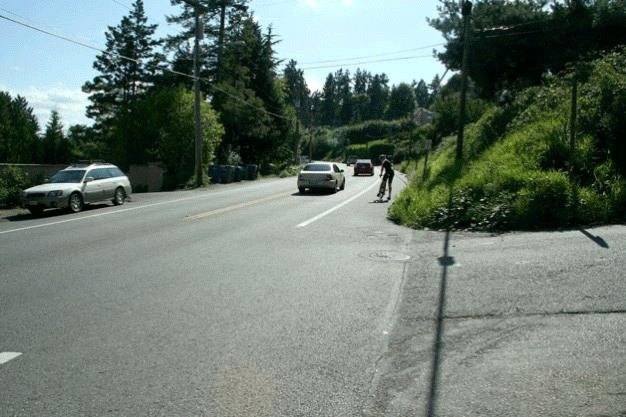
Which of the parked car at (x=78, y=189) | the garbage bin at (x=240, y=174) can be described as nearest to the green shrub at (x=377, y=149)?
the garbage bin at (x=240, y=174)

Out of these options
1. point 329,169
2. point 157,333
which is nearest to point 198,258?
point 157,333

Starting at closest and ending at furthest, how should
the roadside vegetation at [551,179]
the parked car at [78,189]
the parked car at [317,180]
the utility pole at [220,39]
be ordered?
the roadside vegetation at [551,179] → the parked car at [78,189] → the parked car at [317,180] → the utility pole at [220,39]

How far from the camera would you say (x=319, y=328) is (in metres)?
5.37

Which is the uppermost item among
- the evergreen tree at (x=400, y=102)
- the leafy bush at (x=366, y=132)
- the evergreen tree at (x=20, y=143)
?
the evergreen tree at (x=400, y=102)

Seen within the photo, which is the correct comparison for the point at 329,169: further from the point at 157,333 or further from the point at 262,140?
the point at 262,140

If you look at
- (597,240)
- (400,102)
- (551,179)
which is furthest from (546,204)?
(400,102)

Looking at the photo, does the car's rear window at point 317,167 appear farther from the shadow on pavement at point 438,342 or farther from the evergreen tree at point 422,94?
the evergreen tree at point 422,94

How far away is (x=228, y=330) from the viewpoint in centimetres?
531

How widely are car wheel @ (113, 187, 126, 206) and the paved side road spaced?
15340 millimetres

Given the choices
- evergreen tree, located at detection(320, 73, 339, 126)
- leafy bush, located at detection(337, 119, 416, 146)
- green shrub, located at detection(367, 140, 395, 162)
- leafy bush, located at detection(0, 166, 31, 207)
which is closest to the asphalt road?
leafy bush, located at detection(0, 166, 31, 207)

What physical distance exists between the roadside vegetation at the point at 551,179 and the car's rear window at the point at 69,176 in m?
11.4

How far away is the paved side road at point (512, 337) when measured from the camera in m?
3.72

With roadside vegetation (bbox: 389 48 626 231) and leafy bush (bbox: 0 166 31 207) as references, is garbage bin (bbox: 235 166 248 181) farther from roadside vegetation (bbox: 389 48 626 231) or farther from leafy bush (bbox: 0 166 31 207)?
roadside vegetation (bbox: 389 48 626 231)

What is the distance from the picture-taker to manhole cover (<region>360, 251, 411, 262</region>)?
30.0ft
